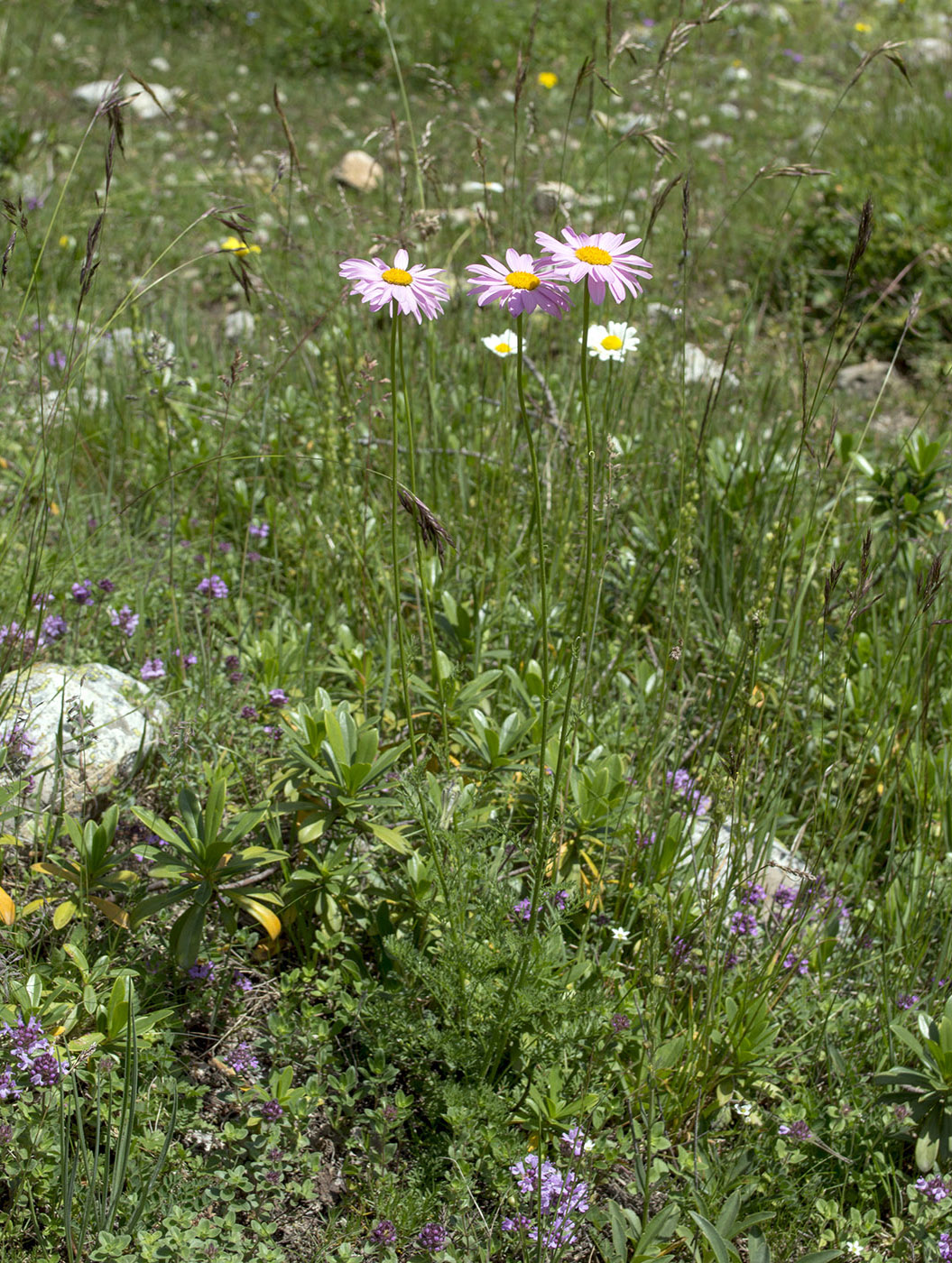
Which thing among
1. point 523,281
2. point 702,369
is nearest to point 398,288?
point 523,281

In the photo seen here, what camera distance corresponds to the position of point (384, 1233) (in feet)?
4.71

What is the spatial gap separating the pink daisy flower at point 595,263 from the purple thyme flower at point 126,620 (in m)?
1.42

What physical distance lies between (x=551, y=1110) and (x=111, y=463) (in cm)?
209

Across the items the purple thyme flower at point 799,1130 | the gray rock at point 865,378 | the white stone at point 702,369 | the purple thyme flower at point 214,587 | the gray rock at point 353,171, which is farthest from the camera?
the gray rock at point 353,171

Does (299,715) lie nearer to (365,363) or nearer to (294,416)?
(365,363)

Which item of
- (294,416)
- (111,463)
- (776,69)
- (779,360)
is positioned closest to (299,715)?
→ (111,463)

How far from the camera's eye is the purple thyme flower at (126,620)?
232 centimetres

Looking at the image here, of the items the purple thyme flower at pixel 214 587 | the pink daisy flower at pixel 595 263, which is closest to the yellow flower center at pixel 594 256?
the pink daisy flower at pixel 595 263

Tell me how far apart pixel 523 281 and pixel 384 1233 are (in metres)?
1.32

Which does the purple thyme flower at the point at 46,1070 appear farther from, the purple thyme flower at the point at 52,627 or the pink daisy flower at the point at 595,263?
the pink daisy flower at the point at 595,263

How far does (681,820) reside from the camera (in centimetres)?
186

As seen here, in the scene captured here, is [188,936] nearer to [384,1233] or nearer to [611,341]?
[384,1233]

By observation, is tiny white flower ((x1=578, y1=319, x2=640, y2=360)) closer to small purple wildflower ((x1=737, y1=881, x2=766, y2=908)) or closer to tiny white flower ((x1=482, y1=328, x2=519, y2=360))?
tiny white flower ((x1=482, y1=328, x2=519, y2=360))

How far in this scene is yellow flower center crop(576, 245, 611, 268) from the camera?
1.25 metres
